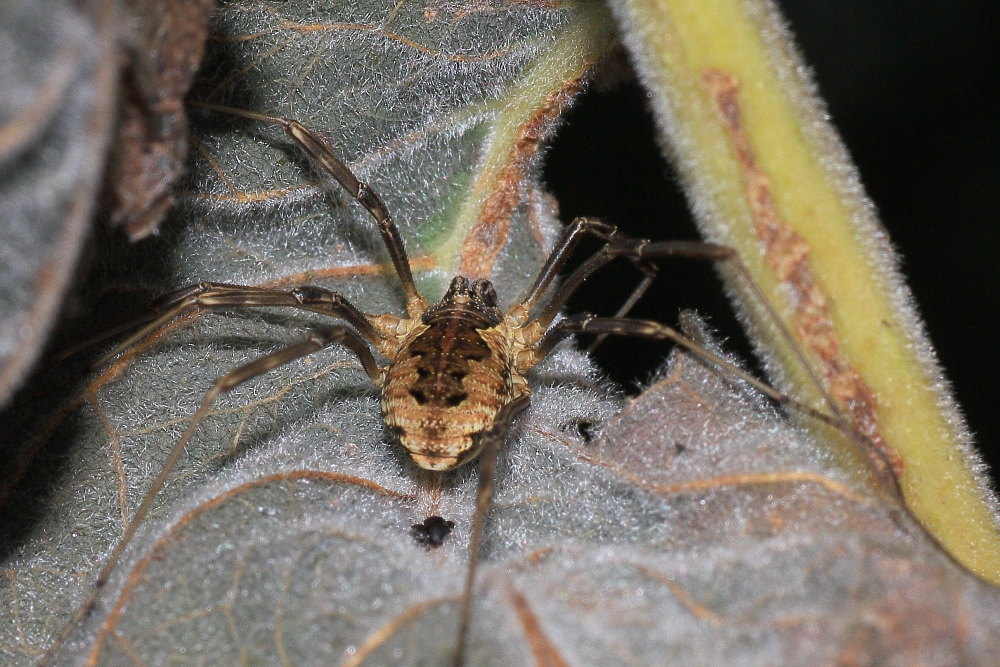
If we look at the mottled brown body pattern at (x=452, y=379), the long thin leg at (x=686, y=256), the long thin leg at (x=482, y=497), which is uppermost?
the long thin leg at (x=686, y=256)

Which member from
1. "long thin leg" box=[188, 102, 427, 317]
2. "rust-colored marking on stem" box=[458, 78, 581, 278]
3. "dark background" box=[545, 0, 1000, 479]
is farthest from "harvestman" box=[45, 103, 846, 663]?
"dark background" box=[545, 0, 1000, 479]

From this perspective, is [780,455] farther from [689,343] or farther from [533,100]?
[533,100]

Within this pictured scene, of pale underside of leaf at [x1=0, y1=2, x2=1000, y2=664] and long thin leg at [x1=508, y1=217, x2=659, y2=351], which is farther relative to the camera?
long thin leg at [x1=508, y1=217, x2=659, y2=351]

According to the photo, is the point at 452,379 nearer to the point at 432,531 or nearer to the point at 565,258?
the point at 565,258

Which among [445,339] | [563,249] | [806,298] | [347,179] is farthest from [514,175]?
[806,298]

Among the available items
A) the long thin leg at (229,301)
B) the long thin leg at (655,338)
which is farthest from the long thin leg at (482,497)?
the long thin leg at (229,301)

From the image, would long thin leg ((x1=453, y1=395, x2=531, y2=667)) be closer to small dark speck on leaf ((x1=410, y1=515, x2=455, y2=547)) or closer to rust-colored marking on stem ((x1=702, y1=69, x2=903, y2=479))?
small dark speck on leaf ((x1=410, y1=515, x2=455, y2=547))

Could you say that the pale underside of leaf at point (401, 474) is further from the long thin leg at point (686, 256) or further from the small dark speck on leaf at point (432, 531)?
the long thin leg at point (686, 256)
